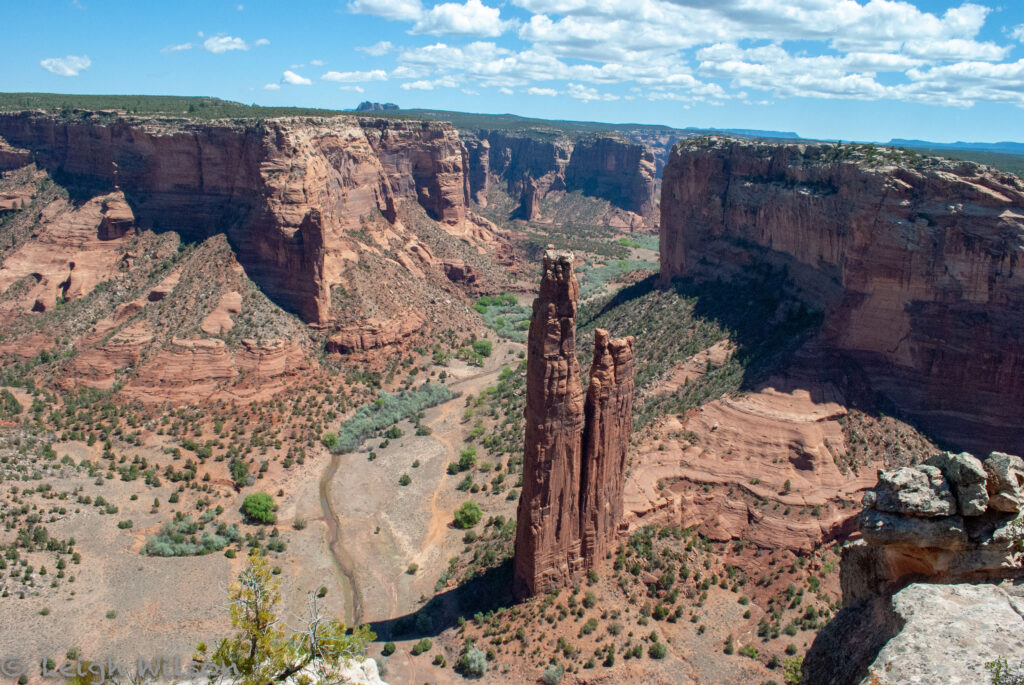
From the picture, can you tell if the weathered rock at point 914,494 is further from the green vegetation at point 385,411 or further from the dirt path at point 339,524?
the green vegetation at point 385,411

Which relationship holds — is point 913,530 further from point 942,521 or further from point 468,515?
point 468,515

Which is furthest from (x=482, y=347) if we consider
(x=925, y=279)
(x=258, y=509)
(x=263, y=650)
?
(x=263, y=650)

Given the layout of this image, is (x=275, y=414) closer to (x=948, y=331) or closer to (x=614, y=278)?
(x=948, y=331)

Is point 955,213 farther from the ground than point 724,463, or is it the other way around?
point 955,213

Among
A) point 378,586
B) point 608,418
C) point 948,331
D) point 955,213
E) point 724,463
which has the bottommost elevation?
point 378,586

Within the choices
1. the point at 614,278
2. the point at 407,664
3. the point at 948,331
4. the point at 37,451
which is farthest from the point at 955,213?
the point at 614,278

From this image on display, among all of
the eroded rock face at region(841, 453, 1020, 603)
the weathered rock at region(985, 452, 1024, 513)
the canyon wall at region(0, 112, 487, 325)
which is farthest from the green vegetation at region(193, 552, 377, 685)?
the canyon wall at region(0, 112, 487, 325)

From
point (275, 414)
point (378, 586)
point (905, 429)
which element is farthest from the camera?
point (275, 414)
